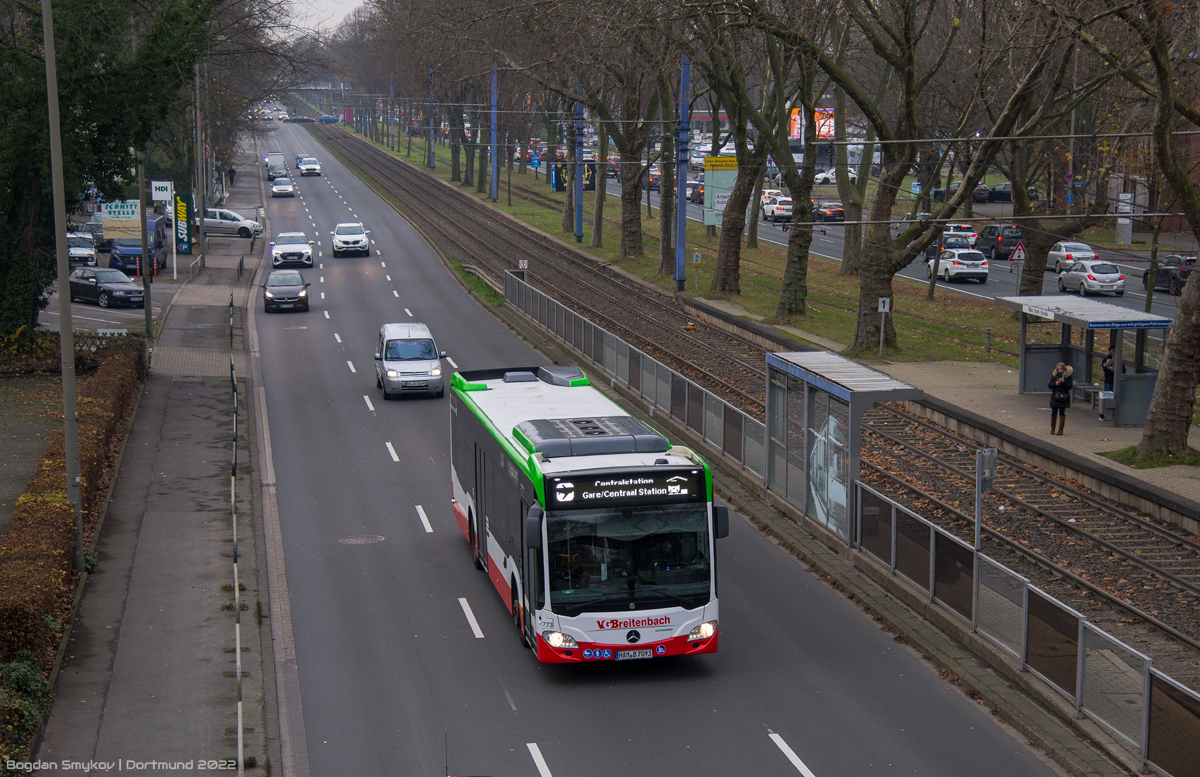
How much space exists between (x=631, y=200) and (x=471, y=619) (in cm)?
4134

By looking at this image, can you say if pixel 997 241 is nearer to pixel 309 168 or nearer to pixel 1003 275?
pixel 1003 275

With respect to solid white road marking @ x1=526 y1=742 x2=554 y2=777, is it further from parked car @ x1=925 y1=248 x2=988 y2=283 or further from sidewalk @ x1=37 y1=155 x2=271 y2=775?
parked car @ x1=925 y1=248 x2=988 y2=283

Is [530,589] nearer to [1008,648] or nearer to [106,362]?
[1008,648]

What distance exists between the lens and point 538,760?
1155 centimetres

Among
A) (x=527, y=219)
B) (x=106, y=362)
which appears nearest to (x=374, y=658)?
(x=106, y=362)

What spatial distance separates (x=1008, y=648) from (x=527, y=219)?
62.8 meters

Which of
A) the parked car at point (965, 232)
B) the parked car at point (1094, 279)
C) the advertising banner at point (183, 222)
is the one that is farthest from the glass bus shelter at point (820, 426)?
the parked car at point (965, 232)

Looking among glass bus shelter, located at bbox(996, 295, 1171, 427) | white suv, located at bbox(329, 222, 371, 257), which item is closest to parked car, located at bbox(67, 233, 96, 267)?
white suv, located at bbox(329, 222, 371, 257)

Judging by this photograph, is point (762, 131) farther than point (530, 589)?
Yes

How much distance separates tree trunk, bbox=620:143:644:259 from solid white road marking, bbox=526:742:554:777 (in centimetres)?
4121

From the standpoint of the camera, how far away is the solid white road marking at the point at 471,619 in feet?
49.7

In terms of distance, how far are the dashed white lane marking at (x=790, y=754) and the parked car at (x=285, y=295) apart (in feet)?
115

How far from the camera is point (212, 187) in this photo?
7888cm

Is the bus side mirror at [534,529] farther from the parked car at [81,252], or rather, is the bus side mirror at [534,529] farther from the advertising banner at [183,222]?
the advertising banner at [183,222]
